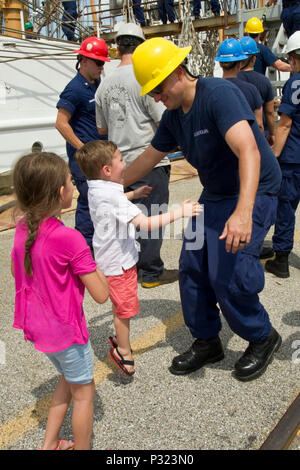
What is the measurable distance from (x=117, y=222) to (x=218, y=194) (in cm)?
60

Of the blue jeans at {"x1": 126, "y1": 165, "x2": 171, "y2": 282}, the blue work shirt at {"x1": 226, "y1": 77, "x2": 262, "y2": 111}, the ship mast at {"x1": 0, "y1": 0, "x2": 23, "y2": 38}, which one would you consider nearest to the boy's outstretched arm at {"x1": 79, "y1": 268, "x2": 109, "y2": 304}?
the blue jeans at {"x1": 126, "y1": 165, "x2": 171, "y2": 282}

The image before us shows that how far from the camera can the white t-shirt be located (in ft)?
13.1

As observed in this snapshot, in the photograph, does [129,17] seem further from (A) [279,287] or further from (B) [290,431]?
(B) [290,431]

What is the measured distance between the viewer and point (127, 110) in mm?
4035

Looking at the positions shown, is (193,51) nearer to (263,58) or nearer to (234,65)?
(263,58)

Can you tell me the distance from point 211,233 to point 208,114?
0.66 m

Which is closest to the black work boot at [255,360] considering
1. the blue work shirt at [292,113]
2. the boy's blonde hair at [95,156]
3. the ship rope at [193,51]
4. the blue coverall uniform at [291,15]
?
the boy's blonde hair at [95,156]

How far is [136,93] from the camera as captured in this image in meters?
3.98

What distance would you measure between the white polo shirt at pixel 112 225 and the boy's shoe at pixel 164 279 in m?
1.46

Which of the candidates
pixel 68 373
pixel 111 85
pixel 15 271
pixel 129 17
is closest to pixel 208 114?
pixel 15 271

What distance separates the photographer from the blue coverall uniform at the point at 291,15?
6.82 m

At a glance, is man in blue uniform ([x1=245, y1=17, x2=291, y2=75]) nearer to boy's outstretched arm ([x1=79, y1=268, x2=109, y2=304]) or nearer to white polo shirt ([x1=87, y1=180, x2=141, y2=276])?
white polo shirt ([x1=87, y1=180, x2=141, y2=276])

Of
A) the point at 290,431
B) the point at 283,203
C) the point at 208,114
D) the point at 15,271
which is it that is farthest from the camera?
the point at 283,203

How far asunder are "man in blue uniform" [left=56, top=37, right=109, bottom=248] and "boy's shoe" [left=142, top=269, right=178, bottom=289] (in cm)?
81
